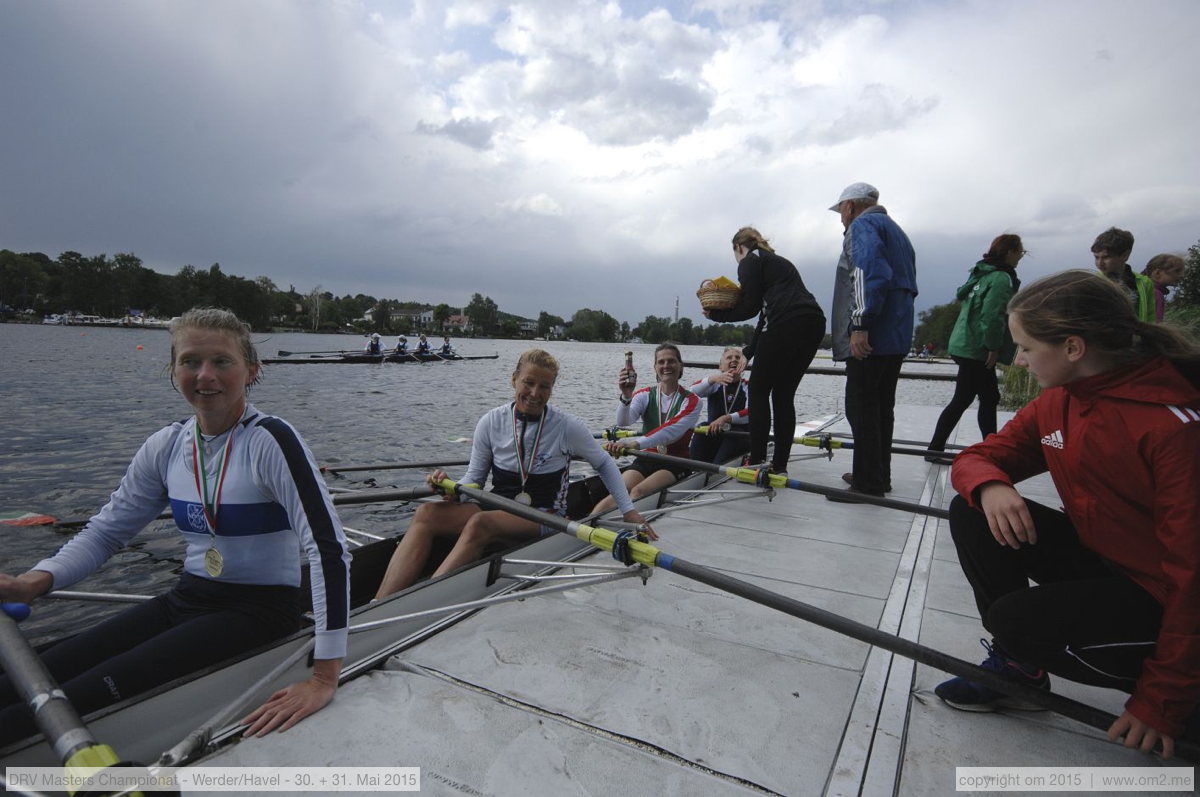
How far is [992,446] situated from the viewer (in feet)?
7.27

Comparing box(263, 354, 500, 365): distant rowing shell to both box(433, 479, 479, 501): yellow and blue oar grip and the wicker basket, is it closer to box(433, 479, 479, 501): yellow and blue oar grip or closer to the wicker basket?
the wicker basket

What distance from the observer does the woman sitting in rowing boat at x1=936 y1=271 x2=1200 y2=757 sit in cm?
160

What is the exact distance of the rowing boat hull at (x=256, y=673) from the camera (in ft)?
5.81

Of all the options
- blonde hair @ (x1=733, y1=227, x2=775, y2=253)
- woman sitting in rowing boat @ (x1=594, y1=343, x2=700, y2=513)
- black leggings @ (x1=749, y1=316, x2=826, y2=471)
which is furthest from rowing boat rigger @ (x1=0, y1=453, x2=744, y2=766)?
blonde hair @ (x1=733, y1=227, x2=775, y2=253)

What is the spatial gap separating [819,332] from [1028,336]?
3.21 m

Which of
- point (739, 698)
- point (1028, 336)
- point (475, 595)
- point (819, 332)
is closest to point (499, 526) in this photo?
point (475, 595)

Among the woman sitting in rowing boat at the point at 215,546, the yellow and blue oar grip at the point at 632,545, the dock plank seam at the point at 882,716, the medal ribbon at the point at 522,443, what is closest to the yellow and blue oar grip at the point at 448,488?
the medal ribbon at the point at 522,443

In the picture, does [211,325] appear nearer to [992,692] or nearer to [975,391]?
[992,692]

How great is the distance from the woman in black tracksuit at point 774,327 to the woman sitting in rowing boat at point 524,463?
1.87 m

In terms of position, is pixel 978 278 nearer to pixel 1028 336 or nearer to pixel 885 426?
pixel 885 426

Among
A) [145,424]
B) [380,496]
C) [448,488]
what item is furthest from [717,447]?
[145,424]

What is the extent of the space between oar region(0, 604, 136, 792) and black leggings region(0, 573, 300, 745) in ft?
1.17

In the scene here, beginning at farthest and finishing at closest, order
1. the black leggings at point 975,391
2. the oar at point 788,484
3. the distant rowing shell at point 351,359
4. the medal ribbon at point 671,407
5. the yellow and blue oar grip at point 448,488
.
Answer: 1. the distant rowing shell at point 351,359
2. the medal ribbon at point 671,407
3. the black leggings at point 975,391
4. the oar at point 788,484
5. the yellow and blue oar grip at point 448,488

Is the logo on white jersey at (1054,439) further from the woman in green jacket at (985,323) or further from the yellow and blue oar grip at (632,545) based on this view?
the woman in green jacket at (985,323)
